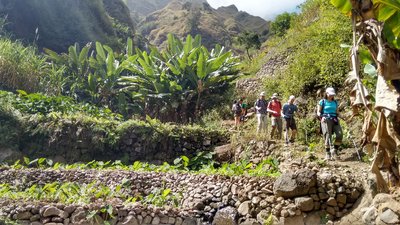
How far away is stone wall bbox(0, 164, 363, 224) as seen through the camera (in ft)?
23.2

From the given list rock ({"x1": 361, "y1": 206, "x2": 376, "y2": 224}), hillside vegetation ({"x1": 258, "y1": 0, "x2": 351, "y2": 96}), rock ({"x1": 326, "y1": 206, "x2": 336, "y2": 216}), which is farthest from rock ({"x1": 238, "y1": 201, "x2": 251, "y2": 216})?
hillside vegetation ({"x1": 258, "y1": 0, "x2": 351, "y2": 96})

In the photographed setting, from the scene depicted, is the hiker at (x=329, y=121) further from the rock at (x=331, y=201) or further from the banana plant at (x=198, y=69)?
the banana plant at (x=198, y=69)

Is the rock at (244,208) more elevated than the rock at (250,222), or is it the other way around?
the rock at (244,208)

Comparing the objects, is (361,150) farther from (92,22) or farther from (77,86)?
(92,22)

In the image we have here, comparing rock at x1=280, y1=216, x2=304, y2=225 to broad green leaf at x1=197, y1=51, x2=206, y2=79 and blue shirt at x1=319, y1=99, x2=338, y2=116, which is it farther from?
broad green leaf at x1=197, y1=51, x2=206, y2=79

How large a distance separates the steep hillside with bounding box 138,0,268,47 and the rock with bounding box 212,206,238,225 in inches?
1327

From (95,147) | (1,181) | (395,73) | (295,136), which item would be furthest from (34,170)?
(395,73)

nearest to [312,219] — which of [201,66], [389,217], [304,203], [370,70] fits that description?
[304,203]

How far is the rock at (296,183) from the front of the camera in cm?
715

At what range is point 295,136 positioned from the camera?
10.7 metres

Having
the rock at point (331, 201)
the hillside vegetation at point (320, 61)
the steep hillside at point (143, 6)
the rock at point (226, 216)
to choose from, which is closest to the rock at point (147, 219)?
the rock at point (226, 216)

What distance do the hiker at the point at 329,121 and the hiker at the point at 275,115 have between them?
235cm

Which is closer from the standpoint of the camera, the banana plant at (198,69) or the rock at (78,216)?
the rock at (78,216)

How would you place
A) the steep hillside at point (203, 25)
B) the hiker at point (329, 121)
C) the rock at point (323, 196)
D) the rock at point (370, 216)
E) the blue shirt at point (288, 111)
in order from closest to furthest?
the rock at point (370, 216) → the rock at point (323, 196) → the hiker at point (329, 121) → the blue shirt at point (288, 111) → the steep hillside at point (203, 25)
